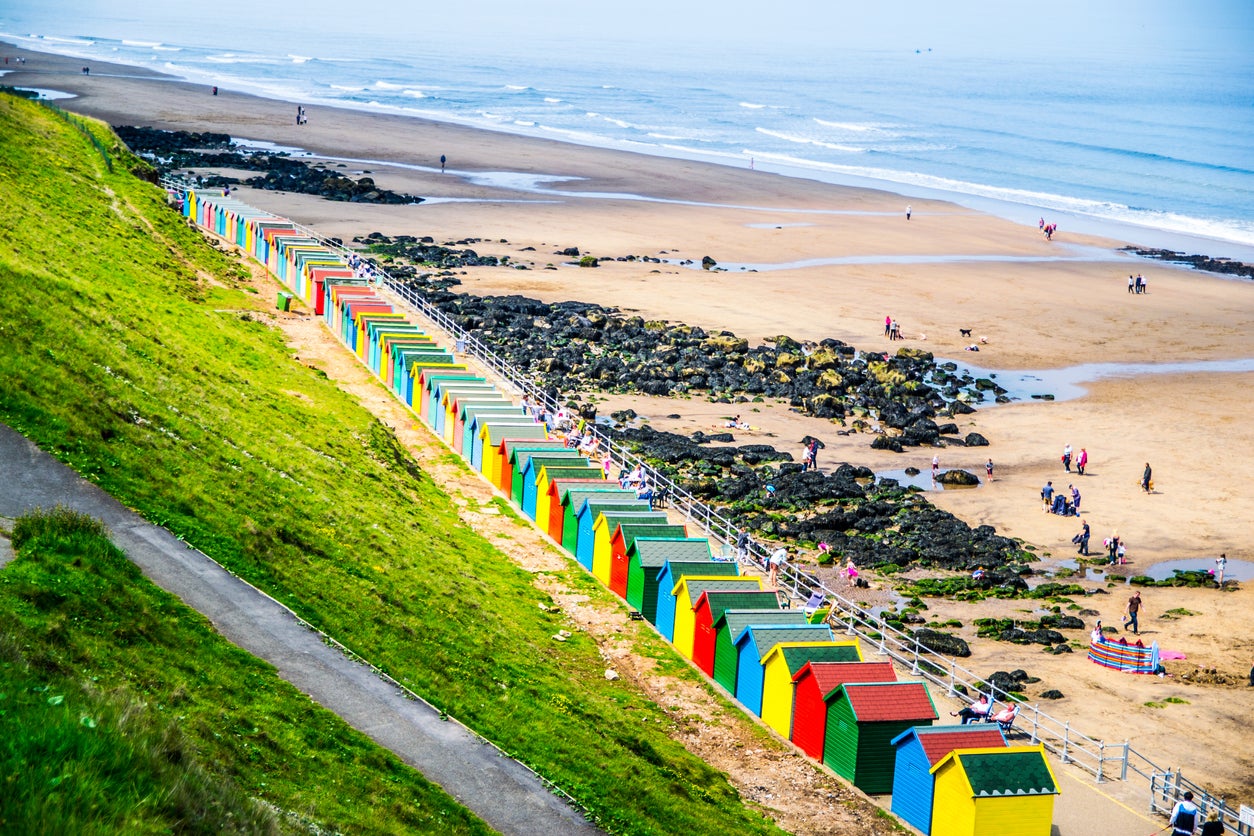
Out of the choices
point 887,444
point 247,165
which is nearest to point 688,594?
point 887,444

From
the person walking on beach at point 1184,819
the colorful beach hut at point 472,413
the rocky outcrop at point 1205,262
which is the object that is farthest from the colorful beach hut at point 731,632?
the rocky outcrop at point 1205,262

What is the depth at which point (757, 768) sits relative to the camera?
22.5 metres

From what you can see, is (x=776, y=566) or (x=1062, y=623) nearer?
(x=776, y=566)

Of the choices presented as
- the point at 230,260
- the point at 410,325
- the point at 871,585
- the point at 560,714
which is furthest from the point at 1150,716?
the point at 230,260

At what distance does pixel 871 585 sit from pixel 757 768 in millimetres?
14045

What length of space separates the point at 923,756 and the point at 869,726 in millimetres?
1215

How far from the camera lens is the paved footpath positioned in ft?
52.1

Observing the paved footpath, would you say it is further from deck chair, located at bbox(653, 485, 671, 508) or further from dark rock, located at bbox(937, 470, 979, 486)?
dark rock, located at bbox(937, 470, 979, 486)

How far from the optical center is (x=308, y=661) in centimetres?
1775

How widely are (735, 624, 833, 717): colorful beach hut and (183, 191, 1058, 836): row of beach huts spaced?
0.03 m

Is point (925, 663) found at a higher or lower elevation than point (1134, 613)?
lower

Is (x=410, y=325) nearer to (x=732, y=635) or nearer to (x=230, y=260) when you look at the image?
(x=230, y=260)

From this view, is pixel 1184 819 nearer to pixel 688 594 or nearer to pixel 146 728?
pixel 688 594

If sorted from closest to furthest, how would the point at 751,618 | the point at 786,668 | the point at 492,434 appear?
the point at 786,668 < the point at 751,618 < the point at 492,434
